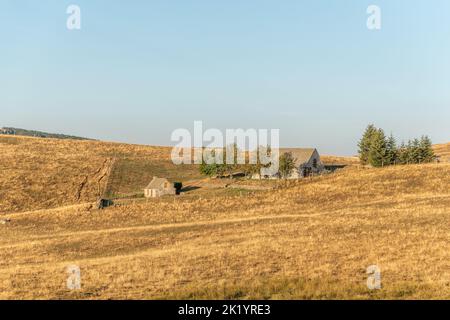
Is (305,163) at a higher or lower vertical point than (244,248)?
higher

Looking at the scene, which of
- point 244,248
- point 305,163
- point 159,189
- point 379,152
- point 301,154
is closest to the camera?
point 244,248

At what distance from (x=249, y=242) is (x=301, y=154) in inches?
2392

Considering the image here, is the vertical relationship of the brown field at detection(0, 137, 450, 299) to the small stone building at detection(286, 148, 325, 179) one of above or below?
below

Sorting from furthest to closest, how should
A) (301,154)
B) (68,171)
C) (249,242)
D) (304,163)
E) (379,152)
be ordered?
1. (68,171)
2. (301,154)
3. (304,163)
4. (379,152)
5. (249,242)

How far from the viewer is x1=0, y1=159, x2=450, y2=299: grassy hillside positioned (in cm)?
1627

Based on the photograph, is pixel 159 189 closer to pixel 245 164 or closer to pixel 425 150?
pixel 245 164

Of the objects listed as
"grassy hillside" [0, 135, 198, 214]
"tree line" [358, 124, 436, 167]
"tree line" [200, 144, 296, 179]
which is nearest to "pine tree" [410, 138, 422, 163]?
"tree line" [358, 124, 436, 167]

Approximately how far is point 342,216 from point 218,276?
66.4 feet

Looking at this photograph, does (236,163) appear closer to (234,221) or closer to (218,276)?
(234,221)

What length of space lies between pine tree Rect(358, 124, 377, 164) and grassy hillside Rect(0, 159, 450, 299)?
4052 centimetres

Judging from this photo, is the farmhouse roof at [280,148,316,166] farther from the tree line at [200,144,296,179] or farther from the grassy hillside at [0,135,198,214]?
the grassy hillside at [0,135,198,214]

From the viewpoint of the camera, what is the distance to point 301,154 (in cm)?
8638

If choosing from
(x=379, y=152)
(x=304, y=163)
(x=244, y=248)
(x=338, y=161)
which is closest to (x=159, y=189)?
(x=304, y=163)
